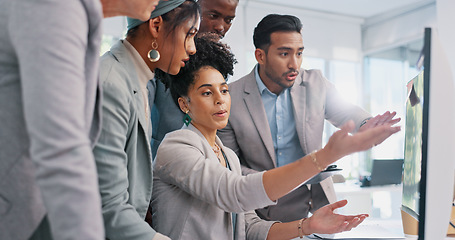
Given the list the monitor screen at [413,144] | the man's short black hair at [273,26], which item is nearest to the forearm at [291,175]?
the monitor screen at [413,144]

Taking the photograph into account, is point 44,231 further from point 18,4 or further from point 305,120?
point 305,120

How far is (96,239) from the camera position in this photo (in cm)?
57

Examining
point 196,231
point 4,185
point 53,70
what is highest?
point 53,70

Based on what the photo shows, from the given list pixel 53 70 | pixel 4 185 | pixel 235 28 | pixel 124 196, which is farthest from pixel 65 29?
pixel 235 28

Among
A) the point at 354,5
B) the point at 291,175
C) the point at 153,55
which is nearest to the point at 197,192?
the point at 291,175

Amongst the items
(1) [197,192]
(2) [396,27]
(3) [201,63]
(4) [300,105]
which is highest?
(2) [396,27]

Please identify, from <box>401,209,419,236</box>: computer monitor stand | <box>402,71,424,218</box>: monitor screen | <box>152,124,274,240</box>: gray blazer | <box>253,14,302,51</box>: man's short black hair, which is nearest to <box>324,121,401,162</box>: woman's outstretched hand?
<box>402,71,424,218</box>: monitor screen

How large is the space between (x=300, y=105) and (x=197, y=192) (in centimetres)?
91

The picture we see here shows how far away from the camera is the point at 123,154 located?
3.17ft

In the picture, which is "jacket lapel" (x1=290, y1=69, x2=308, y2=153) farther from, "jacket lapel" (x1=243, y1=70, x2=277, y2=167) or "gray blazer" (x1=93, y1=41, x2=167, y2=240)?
"gray blazer" (x1=93, y1=41, x2=167, y2=240)

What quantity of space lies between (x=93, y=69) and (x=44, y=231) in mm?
321

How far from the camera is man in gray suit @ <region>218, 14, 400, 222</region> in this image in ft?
6.14

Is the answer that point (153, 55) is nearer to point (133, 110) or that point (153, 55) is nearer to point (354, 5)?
point (133, 110)

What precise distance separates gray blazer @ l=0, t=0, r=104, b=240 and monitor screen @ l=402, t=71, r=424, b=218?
70cm
